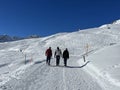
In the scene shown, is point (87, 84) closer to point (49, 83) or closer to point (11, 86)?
point (49, 83)

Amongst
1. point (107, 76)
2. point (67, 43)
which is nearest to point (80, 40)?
point (67, 43)

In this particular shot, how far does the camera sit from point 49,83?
12117mm

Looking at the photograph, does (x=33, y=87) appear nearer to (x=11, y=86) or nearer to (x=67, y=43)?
(x=11, y=86)

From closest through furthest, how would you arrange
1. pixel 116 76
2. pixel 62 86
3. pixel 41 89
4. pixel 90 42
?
pixel 41 89, pixel 62 86, pixel 116 76, pixel 90 42

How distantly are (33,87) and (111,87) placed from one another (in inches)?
150

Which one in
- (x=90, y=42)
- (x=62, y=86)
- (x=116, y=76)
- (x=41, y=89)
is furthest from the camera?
(x=90, y=42)

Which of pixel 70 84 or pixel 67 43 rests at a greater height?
pixel 67 43

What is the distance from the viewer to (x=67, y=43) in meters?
72.4

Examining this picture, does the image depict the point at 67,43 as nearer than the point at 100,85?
No

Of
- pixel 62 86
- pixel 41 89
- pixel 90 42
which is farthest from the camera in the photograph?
pixel 90 42

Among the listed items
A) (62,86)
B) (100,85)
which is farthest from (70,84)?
(100,85)

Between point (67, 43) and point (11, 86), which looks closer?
point (11, 86)

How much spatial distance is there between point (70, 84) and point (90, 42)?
59195 millimetres

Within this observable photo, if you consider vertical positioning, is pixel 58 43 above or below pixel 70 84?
above
